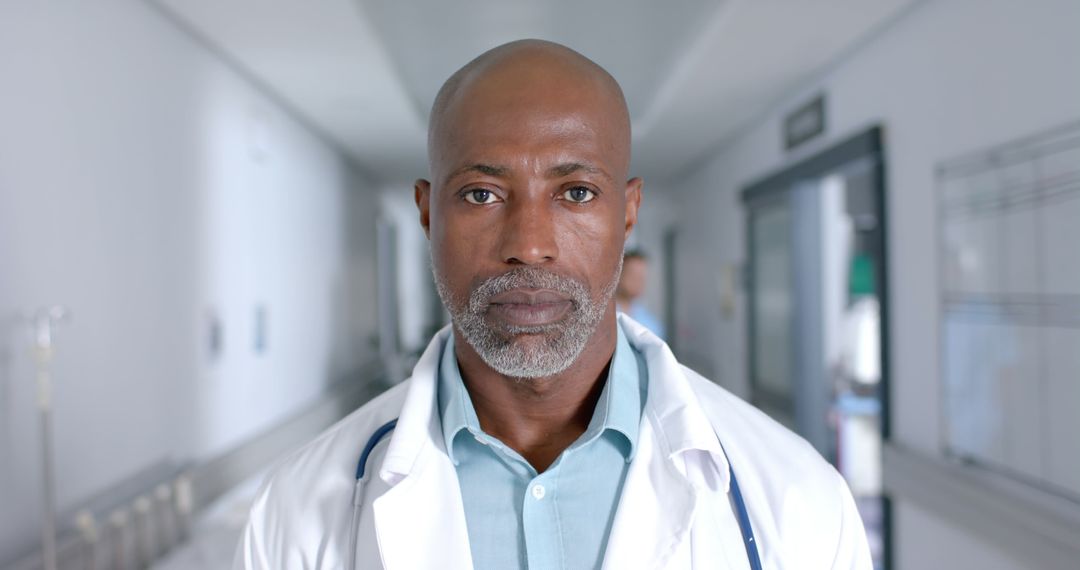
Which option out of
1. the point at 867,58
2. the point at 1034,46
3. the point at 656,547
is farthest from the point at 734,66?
the point at 656,547

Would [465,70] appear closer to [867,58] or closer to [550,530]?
[550,530]

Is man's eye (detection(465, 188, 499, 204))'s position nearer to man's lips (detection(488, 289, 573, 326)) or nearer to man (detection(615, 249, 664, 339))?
man's lips (detection(488, 289, 573, 326))

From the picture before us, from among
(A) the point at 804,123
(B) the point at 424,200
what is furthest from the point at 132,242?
(A) the point at 804,123

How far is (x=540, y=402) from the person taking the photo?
33.4 inches

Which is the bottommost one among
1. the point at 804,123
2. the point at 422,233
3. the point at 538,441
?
the point at 538,441

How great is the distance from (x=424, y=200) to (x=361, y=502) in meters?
0.38

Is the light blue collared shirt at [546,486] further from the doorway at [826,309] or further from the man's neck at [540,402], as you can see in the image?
the doorway at [826,309]

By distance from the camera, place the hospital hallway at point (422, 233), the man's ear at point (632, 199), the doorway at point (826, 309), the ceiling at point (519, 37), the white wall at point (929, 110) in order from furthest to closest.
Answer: the doorway at point (826, 309) < the ceiling at point (519, 37) < the white wall at point (929, 110) < the hospital hallway at point (422, 233) < the man's ear at point (632, 199)

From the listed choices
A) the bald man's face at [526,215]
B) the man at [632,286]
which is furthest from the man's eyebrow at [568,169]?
the man at [632,286]

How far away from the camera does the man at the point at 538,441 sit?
0.77 m

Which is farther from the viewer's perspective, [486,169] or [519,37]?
[519,37]

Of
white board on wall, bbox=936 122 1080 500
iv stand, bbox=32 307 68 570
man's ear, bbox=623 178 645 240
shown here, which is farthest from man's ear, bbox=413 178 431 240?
white board on wall, bbox=936 122 1080 500

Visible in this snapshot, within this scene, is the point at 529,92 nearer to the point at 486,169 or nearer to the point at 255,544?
the point at 486,169

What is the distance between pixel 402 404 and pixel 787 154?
3.39m
